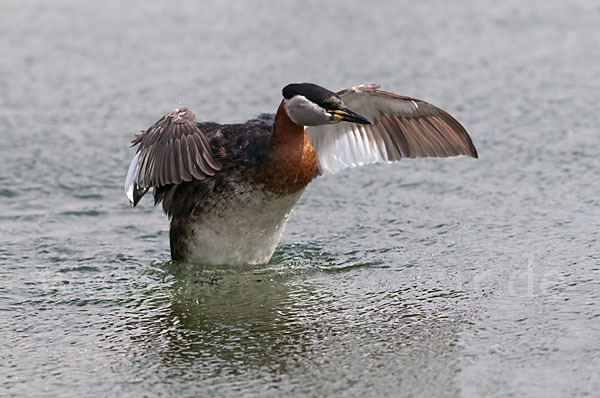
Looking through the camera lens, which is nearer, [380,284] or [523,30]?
[380,284]

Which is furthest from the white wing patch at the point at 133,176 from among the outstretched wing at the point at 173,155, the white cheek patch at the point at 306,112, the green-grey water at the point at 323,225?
the white cheek patch at the point at 306,112

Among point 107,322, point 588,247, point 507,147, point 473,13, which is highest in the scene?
point 473,13

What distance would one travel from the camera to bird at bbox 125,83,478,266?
20.4 ft

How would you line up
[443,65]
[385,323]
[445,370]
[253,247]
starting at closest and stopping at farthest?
[445,370] < [385,323] < [253,247] < [443,65]

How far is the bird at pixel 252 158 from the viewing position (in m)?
6.23

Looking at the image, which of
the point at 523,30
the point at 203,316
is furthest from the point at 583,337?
the point at 523,30

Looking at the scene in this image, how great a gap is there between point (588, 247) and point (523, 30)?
23.9 feet

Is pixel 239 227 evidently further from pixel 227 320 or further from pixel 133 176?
pixel 227 320

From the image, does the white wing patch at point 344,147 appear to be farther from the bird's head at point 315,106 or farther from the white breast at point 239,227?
the bird's head at point 315,106

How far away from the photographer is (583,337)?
514cm

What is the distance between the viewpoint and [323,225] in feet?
25.5

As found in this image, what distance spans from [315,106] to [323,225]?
179cm

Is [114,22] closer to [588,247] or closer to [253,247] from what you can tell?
[253,247]

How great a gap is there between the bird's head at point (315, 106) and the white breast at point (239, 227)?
2.03 ft
